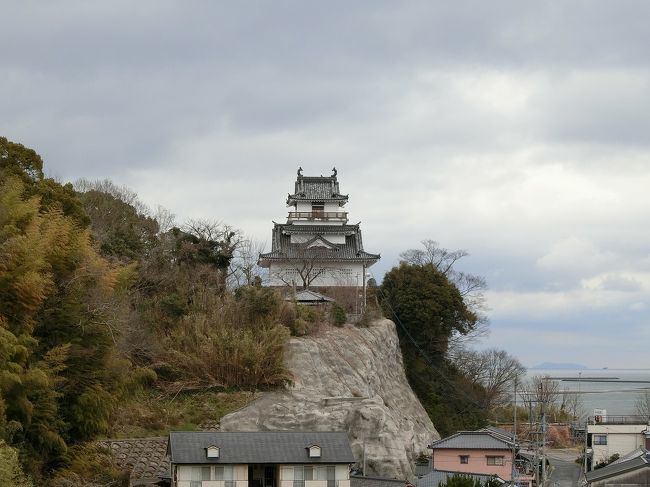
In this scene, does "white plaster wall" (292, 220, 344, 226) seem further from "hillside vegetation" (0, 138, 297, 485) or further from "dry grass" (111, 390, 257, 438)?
"dry grass" (111, 390, 257, 438)

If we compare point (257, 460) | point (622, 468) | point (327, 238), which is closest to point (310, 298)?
point (327, 238)

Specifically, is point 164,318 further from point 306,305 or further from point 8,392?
point 8,392

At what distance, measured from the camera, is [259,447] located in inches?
982

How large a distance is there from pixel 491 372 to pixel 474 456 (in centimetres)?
1455

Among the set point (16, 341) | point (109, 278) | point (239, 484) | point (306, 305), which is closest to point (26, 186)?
point (109, 278)

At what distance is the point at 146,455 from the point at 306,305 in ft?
37.5

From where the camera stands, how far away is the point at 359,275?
1711 inches

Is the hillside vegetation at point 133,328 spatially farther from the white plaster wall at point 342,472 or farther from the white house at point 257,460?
the white plaster wall at point 342,472

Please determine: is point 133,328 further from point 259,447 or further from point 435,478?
point 435,478

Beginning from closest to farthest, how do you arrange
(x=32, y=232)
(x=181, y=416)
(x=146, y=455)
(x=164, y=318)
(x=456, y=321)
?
(x=32, y=232) → (x=146, y=455) → (x=181, y=416) → (x=164, y=318) → (x=456, y=321)

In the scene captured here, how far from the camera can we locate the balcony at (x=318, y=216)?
150 feet

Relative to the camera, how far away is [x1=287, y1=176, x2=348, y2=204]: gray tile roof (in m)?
46.2

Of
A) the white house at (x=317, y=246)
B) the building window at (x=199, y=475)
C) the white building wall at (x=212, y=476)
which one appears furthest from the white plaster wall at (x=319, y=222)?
the building window at (x=199, y=475)

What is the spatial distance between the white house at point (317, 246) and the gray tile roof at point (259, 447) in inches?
622
